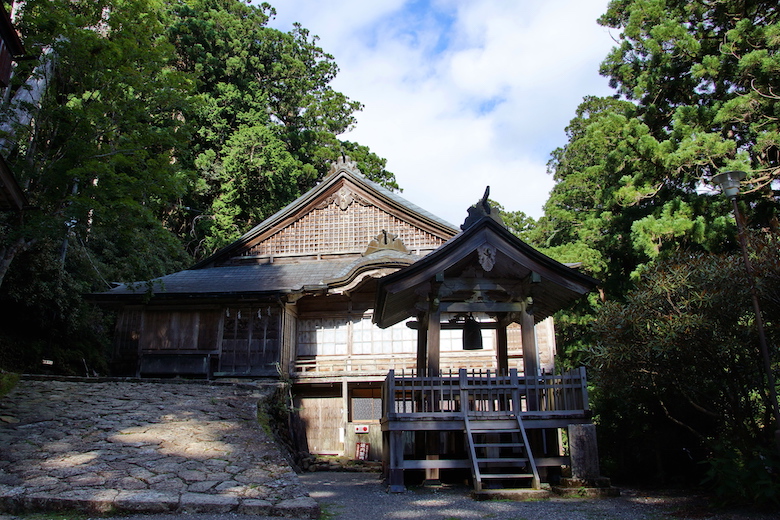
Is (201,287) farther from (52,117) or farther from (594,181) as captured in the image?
(594,181)

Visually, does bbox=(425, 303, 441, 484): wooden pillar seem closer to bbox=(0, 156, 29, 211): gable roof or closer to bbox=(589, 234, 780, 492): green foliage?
bbox=(589, 234, 780, 492): green foliage

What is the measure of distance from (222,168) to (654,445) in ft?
80.4

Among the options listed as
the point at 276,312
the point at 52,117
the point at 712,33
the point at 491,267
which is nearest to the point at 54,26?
the point at 52,117

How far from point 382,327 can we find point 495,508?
4785mm

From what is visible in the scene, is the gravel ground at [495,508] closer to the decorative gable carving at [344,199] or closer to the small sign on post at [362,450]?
the small sign on post at [362,450]

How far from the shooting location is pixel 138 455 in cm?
721

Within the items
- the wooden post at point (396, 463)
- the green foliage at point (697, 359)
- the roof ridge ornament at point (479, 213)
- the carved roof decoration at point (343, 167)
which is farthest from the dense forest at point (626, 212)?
the carved roof decoration at point (343, 167)

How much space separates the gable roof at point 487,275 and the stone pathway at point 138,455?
3166 millimetres

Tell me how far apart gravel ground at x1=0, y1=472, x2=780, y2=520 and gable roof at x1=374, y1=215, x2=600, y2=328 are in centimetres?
297

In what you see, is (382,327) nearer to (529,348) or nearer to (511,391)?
(529,348)

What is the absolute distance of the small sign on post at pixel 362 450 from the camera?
1480 cm

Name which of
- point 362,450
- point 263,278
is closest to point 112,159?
point 263,278

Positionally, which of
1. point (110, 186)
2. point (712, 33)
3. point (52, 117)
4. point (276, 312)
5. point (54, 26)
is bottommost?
point (276, 312)

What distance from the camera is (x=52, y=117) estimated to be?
12.5m
